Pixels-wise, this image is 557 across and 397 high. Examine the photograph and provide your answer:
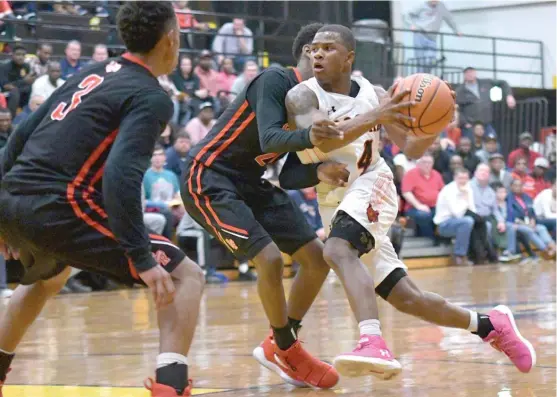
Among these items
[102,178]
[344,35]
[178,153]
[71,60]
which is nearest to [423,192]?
[178,153]

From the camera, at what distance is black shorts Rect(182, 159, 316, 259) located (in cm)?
476

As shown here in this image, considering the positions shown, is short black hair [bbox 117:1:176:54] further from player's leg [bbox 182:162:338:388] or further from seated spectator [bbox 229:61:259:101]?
seated spectator [bbox 229:61:259:101]

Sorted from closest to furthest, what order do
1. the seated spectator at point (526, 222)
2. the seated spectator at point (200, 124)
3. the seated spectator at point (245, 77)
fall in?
the seated spectator at point (200, 124)
the seated spectator at point (245, 77)
the seated spectator at point (526, 222)

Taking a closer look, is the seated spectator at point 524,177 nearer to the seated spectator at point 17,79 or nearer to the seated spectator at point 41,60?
the seated spectator at point 41,60

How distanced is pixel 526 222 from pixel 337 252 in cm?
1206

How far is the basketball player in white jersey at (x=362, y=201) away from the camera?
4324mm

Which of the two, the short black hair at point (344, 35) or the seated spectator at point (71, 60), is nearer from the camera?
the short black hair at point (344, 35)

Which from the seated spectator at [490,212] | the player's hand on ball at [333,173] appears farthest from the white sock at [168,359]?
the seated spectator at [490,212]

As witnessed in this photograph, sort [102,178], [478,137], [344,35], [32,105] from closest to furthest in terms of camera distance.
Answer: [102,178]
[344,35]
[32,105]
[478,137]

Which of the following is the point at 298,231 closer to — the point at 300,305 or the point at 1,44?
the point at 300,305

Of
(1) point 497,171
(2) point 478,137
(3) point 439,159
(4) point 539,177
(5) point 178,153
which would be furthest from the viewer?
(4) point 539,177

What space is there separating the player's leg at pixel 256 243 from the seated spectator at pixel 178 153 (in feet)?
22.8

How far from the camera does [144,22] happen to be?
12.3 ft

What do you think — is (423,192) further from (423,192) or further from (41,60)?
(41,60)
